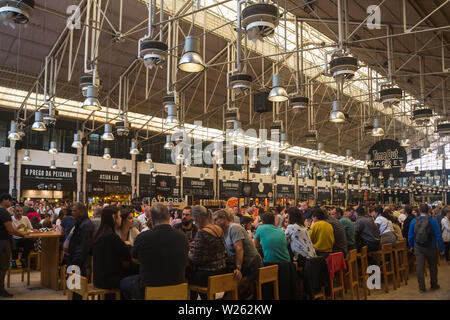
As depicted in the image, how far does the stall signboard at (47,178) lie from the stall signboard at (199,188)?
7.83 metres

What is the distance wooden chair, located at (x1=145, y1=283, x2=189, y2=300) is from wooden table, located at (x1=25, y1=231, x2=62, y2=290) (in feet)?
11.8

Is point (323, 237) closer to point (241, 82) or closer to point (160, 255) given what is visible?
point (160, 255)

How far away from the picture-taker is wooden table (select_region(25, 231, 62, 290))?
6.19 m

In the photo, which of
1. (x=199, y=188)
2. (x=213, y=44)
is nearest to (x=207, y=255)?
(x=213, y=44)

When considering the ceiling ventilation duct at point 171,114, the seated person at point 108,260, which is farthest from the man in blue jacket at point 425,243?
the ceiling ventilation duct at point 171,114

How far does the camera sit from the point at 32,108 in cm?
Result: 1862

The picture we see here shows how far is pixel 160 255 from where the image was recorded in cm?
324

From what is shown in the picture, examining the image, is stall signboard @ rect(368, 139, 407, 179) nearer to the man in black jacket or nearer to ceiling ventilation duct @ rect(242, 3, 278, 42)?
ceiling ventilation duct @ rect(242, 3, 278, 42)

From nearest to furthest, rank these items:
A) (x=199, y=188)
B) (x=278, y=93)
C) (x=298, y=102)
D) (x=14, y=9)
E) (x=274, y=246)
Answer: (x=14, y=9)
(x=274, y=246)
(x=278, y=93)
(x=298, y=102)
(x=199, y=188)

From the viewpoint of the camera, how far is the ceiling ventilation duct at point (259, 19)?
423cm

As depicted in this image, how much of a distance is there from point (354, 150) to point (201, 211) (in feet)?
114

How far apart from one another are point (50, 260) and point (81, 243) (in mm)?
1999

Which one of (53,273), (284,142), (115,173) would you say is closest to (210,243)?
(53,273)
